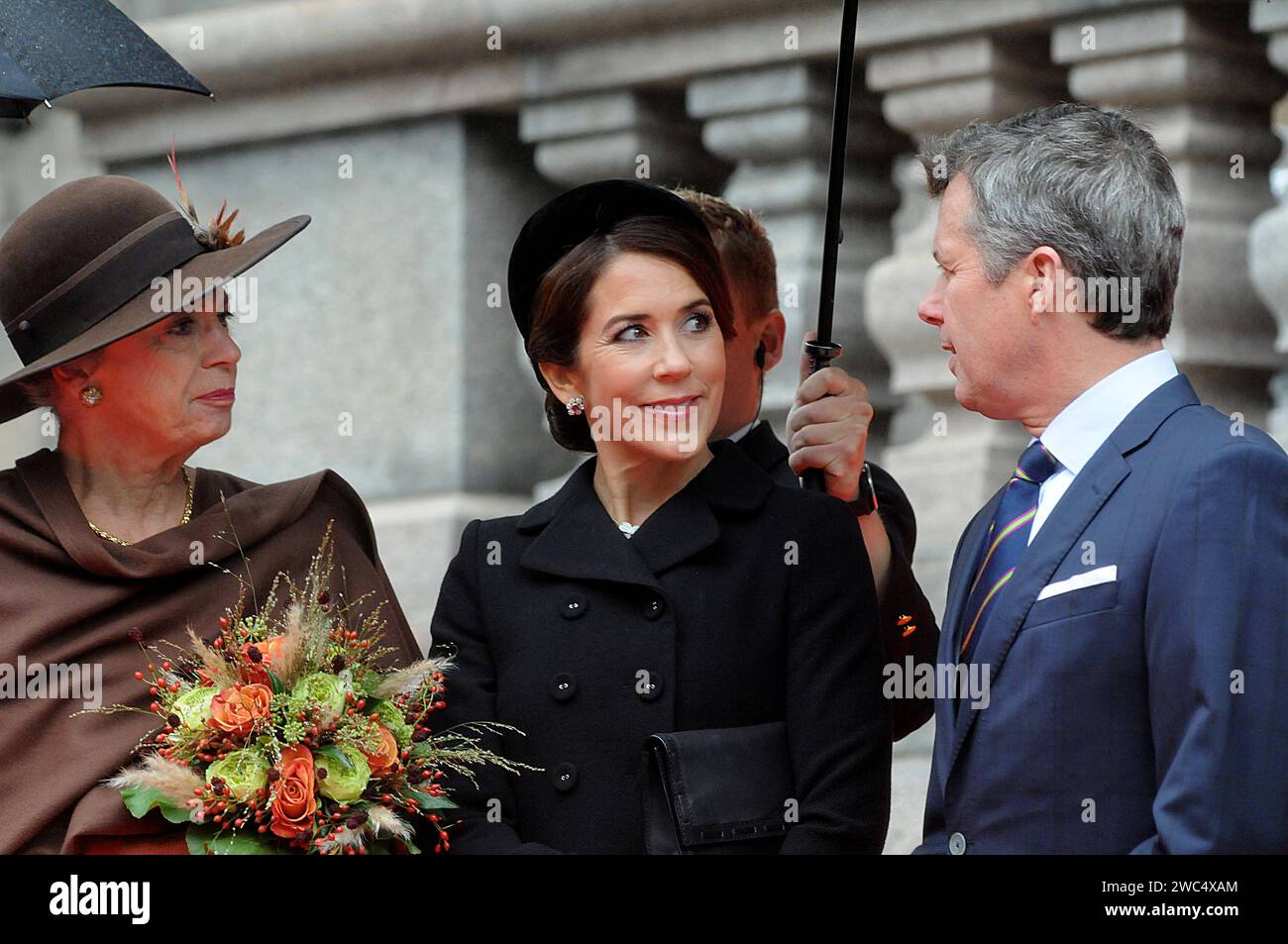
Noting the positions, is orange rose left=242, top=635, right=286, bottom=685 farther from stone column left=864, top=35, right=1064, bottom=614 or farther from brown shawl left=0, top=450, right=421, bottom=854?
stone column left=864, top=35, right=1064, bottom=614

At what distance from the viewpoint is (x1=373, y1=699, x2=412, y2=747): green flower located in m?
3.05

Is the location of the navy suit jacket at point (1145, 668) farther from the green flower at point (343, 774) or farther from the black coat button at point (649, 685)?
the green flower at point (343, 774)

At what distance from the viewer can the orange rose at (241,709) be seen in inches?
117

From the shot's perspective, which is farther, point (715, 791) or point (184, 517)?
point (184, 517)

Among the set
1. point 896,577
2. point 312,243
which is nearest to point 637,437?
point 896,577

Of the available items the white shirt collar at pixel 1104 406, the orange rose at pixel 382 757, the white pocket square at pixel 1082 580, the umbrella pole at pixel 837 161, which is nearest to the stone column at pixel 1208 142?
the umbrella pole at pixel 837 161

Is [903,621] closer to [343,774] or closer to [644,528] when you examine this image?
[644,528]

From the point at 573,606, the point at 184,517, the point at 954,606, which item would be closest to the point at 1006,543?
the point at 954,606

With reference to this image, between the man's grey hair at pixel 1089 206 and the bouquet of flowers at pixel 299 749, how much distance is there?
1014mm

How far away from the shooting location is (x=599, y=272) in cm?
324

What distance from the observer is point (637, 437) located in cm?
322

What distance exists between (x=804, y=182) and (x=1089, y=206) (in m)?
2.08

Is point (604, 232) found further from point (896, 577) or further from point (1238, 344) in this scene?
point (1238, 344)
